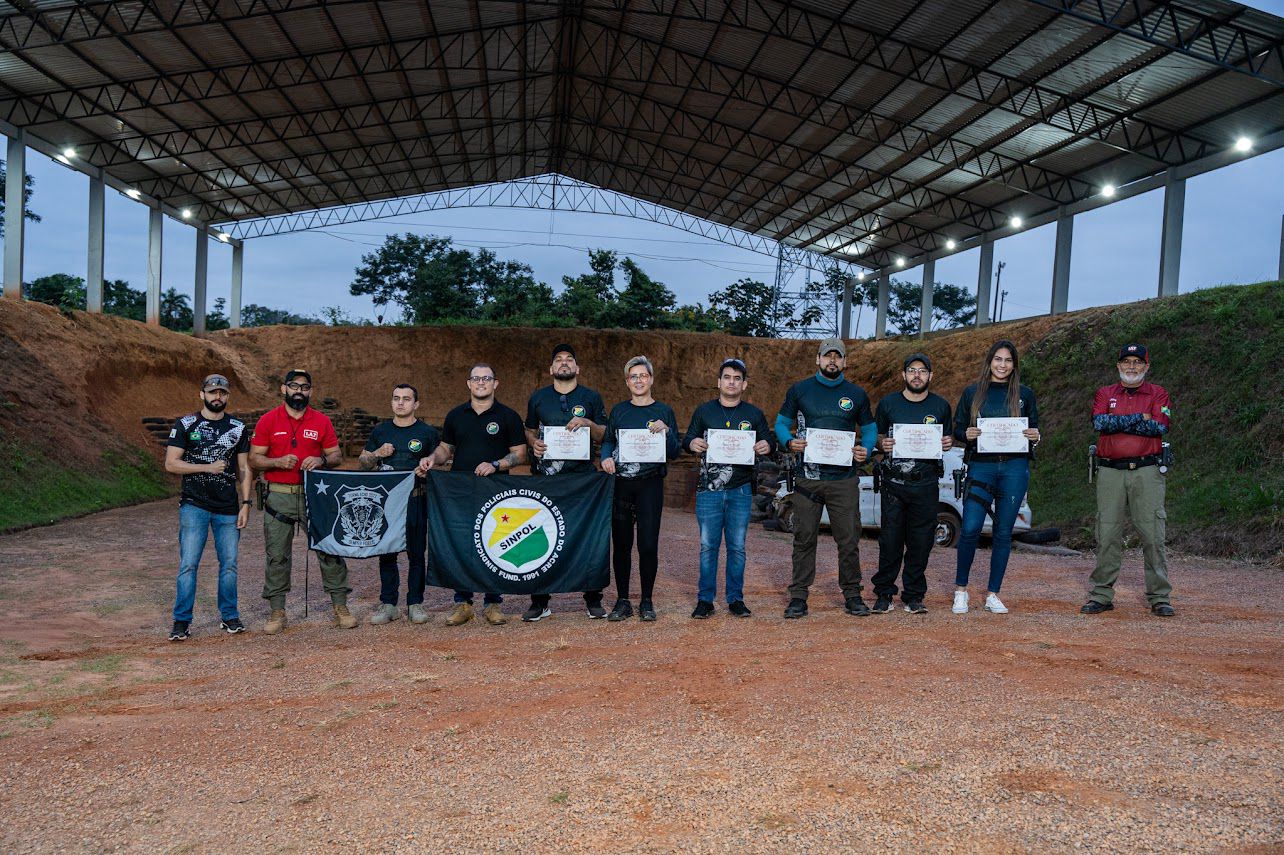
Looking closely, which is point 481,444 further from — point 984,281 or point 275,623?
point 984,281

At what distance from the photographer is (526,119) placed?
26.7 m

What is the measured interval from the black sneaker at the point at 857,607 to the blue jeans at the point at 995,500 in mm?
820

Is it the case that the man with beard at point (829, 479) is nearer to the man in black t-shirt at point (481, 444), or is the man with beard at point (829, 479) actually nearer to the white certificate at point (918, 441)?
the white certificate at point (918, 441)

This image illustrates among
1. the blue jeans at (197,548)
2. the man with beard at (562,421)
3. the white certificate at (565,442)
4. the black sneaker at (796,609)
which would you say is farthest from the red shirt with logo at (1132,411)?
the blue jeans at (197,548)

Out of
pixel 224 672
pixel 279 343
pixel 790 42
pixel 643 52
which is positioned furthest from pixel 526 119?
pixel 224 672

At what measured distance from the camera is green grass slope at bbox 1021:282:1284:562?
10805 millimetres

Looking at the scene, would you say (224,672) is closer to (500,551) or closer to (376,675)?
(376,675)

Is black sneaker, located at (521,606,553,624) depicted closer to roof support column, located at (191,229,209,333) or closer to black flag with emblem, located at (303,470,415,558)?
black flag with emblem, located at (303,470,415,558)

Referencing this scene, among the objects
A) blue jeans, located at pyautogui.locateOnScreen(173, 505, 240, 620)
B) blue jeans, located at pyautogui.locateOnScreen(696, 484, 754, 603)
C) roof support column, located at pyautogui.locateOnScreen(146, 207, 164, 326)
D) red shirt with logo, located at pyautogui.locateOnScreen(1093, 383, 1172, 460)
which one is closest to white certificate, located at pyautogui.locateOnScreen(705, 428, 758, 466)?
blue jeans, located at pyautogui.locateOnScreen(696, 484, 754, 603)

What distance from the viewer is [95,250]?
76.7 ft

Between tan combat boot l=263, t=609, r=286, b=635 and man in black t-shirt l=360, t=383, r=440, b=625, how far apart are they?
679 mm

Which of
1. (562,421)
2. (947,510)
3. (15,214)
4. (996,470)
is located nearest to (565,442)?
(562,421)

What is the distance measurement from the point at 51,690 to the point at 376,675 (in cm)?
187

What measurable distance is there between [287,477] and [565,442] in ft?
7.19
